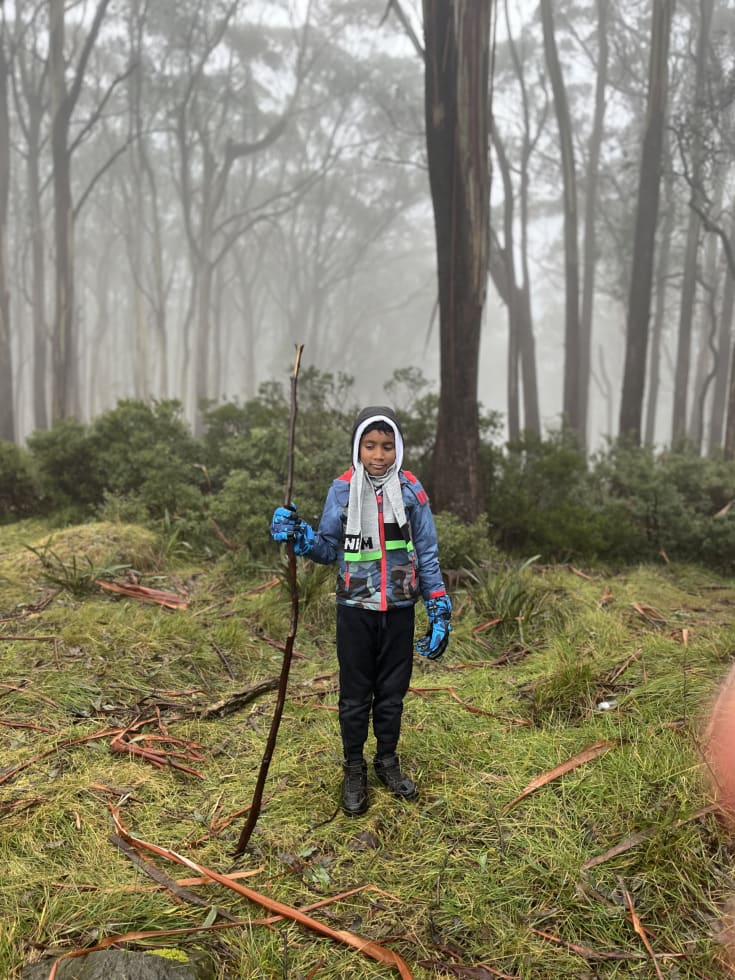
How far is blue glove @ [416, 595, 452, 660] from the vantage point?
Result: 273 cm

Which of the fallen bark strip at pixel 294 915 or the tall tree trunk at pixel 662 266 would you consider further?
the tall tree trunk at pixel 662 266

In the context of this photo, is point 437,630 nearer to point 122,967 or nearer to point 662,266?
point 122,967

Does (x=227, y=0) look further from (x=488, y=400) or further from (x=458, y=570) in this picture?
(x=488, y=400)

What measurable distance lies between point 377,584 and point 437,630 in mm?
333

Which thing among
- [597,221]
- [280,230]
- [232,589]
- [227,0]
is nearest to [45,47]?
[227,0]

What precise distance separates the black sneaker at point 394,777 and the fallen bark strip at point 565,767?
0.42 meters

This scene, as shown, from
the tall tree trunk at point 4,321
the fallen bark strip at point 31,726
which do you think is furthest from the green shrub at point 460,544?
the tall tree trunk at point 4,321

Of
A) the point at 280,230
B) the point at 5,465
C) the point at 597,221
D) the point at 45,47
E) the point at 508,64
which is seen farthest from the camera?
the point at 280,230

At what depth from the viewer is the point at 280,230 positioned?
2695 cm

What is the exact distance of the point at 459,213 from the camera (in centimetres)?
639

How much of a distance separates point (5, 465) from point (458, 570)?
17.7 ft

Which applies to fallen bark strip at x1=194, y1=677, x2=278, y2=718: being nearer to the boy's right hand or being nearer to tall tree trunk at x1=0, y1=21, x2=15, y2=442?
the boy's right hand

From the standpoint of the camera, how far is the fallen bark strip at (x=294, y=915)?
2.01m

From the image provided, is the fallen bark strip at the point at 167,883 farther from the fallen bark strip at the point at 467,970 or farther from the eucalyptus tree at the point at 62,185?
the eucalyptus tree at the point at 62,185
